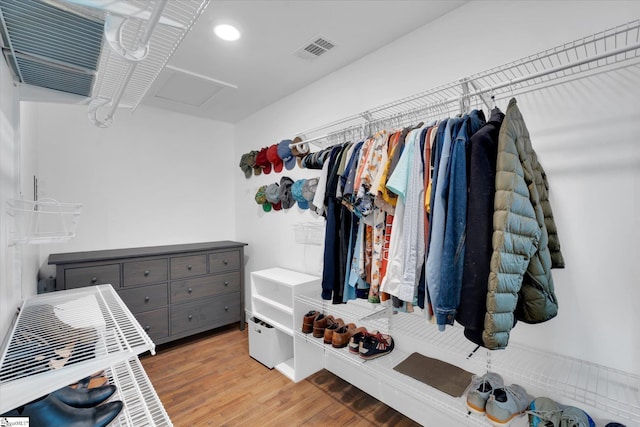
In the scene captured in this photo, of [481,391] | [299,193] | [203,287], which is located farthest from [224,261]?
[481,391]

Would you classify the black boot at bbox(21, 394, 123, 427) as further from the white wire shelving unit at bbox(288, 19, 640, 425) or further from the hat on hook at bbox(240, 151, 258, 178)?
the hat on hook at bbox(240, 151, 258, 178)

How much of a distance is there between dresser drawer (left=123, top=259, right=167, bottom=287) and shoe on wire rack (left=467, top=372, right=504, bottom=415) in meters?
2.51

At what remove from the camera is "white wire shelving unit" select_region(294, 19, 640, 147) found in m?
1.02

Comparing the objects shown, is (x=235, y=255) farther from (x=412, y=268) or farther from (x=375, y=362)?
(x=412, y=268)

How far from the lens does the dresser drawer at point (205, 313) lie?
273 centimetres

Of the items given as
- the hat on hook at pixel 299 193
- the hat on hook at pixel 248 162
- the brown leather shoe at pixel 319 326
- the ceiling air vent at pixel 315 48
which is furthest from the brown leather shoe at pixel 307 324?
the ceiling air vent at pixel 315 48

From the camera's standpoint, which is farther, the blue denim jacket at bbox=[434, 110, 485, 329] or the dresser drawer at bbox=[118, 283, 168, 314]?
the dresser drawer at bbox=[118, 283, 168, 314]

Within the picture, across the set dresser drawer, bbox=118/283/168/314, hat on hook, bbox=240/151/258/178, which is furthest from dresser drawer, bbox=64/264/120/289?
hat on hook, bbox=240/151/258/178

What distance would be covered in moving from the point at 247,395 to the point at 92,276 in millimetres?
1527

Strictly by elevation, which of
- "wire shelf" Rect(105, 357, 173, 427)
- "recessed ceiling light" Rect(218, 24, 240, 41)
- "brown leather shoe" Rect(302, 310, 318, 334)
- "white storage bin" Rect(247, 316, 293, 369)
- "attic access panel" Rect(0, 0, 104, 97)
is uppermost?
"recessed ceiling light" Rect(218, 24, 240, 41)

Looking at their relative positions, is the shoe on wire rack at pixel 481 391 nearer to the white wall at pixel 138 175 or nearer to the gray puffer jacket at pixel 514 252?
the gray puffer jacket at pixel 514 252

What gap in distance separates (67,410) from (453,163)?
1351 millimetres

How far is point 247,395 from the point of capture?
6.75ft

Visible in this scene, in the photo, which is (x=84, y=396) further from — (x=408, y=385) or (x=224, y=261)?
(x=224, y=261)
